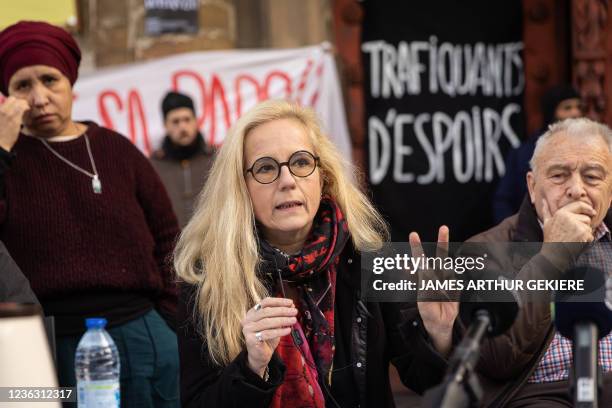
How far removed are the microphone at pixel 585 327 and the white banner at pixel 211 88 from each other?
4186mm

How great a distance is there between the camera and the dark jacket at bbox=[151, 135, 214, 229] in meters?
5.90

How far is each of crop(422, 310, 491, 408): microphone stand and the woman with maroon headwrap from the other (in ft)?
6.27

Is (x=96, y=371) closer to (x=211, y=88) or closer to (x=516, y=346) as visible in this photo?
(x=516, y=346)

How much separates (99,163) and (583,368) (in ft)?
7.57

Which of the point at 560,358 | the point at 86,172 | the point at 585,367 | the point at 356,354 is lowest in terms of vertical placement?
the point at 560,358

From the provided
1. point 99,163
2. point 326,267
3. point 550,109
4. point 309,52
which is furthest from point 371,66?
point 326,267

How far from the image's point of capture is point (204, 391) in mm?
2908

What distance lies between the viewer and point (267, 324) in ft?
8.61

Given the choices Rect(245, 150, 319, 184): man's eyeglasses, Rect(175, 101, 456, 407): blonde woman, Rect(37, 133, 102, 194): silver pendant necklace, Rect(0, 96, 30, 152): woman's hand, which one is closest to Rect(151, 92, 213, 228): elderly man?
Rect(37, 133, 102, 194): silver pendant necklace

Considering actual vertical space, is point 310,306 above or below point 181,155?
below

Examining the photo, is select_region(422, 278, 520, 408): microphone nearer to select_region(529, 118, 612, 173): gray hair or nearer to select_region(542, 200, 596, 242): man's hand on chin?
select_region(542, 200, 596, 242): man's hand on chin

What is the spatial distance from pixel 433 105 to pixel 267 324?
4356 mm

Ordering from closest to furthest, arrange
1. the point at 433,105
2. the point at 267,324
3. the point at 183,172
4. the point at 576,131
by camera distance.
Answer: the point at 267,324 → the point at 576,131 → the point at 183,172 → the point at 433,105

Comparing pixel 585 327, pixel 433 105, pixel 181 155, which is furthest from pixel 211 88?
pixel 585 327
